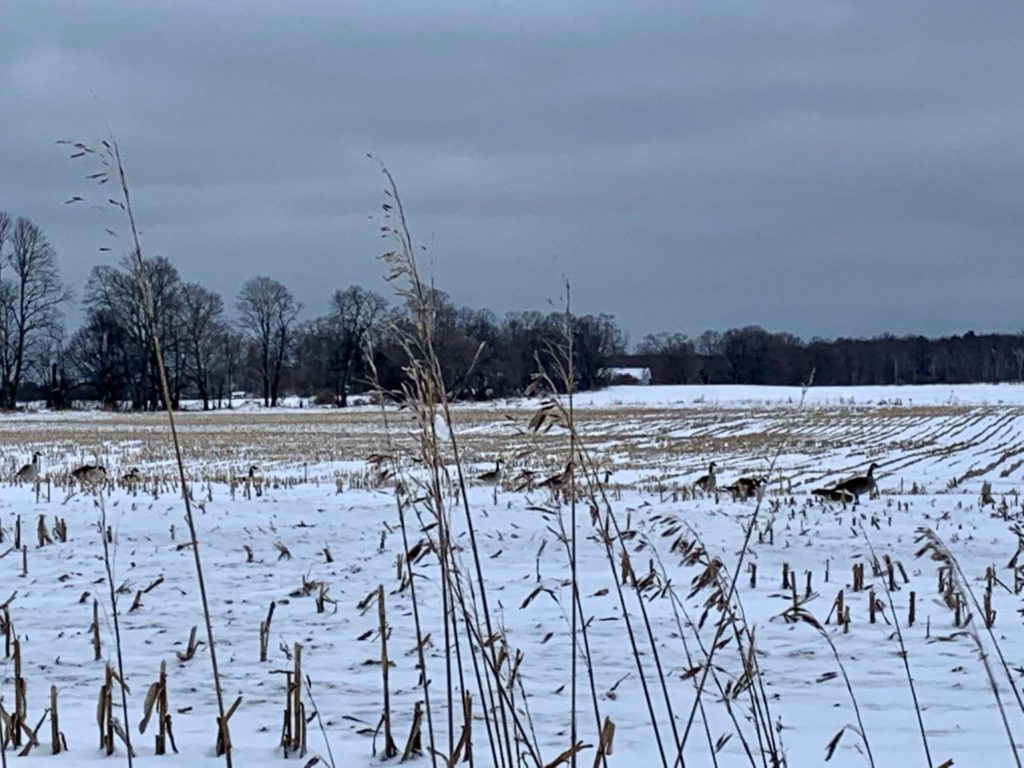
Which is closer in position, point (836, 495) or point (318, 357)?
point (836, 495)

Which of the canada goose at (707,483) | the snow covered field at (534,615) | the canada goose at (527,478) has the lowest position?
the snow covered field at (534,615)

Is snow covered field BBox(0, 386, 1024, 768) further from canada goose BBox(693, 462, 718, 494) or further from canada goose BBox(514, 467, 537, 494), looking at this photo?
canada goose BBox(693, 462, 718, 494)

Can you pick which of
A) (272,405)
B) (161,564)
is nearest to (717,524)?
(161,564)

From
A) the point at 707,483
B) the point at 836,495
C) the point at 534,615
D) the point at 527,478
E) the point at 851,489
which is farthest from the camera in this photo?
the point at 707,483

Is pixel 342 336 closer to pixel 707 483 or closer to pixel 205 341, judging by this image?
pixel 205 341

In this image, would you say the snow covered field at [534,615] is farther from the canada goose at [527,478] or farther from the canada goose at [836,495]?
the canada goose at [836,495]

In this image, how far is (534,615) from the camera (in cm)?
714

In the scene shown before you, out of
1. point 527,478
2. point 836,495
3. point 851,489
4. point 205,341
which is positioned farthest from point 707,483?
point 205,341

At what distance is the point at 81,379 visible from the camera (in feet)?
261

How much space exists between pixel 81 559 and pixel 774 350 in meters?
109

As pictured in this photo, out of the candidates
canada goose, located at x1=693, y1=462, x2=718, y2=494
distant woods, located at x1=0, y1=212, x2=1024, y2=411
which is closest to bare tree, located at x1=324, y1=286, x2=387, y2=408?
distant woods, located at x1=0, y1=212, x2=1024, y2=411

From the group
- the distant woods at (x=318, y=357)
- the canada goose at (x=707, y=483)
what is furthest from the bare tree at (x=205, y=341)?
the canada goose at (x=707, y=483)

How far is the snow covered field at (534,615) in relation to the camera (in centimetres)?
452

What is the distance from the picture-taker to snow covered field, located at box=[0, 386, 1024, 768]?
178 inches
